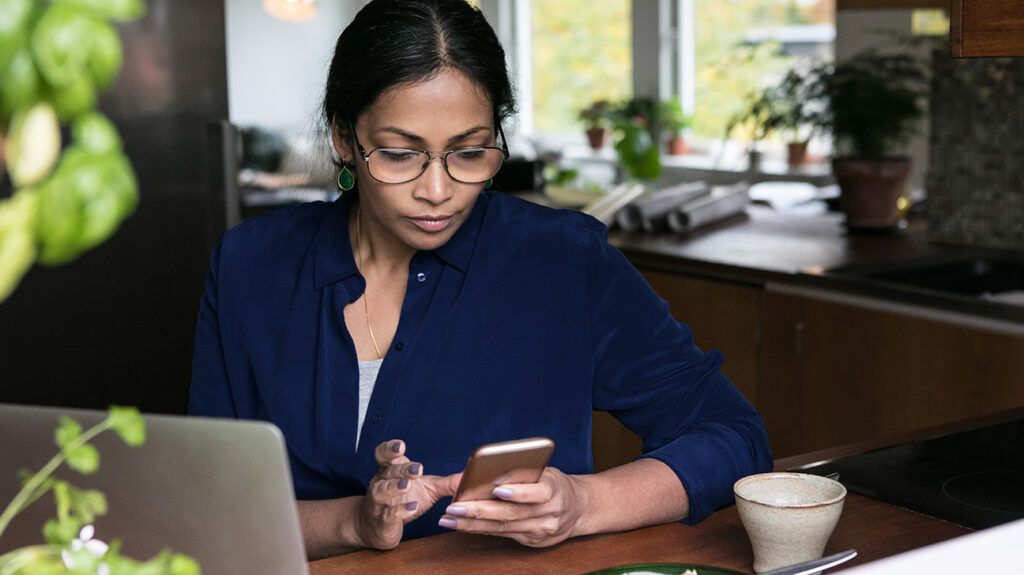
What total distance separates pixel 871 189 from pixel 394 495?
2.22 metres

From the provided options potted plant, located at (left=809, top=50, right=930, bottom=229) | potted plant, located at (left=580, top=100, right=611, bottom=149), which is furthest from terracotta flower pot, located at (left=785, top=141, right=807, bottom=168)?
potted plant, located at (left=809, top=50, right=930, bottom=229)

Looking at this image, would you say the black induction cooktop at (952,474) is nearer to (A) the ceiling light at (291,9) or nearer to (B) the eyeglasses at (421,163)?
(B) the eyeglasses at (421,163)

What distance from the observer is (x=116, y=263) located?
2877 mm

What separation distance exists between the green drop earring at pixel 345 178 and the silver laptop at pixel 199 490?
0.77 meters

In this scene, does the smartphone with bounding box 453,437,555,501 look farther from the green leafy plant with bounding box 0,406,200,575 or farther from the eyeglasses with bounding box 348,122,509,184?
the green leafy plant with bounding box 0,406,200,575

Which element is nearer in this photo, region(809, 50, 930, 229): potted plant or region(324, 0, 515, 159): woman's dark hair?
region(324, 0, 515, 159): woman's dark hair

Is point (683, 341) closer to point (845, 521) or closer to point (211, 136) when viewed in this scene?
point (845, 521)

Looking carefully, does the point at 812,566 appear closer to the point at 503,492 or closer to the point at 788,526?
the point at 788,526

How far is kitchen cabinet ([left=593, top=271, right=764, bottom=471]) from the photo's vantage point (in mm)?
2791

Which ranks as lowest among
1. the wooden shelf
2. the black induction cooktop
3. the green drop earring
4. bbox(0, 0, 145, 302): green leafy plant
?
the black induction cooktop

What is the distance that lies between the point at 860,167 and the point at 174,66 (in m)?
1.67

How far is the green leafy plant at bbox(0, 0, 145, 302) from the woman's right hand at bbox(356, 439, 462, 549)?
2.79 feet

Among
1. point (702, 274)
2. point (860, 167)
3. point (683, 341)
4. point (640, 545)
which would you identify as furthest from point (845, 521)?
point (860, 167)

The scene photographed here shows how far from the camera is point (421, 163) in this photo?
4.60 ft
